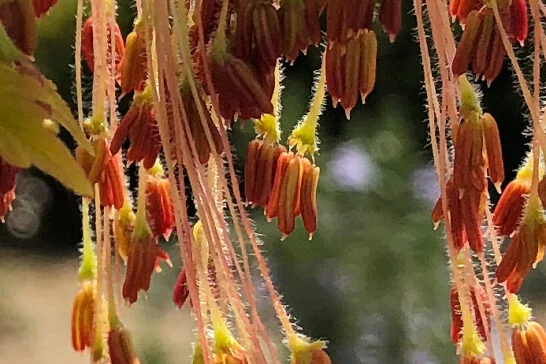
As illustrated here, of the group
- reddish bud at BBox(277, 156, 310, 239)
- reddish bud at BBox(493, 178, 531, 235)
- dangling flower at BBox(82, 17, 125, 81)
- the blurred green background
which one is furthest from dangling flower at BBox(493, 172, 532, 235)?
the blurred green background

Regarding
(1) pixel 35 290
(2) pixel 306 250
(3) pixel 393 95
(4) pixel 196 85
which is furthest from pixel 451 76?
(1) pixel 35 290

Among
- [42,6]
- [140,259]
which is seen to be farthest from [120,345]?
[42,6]

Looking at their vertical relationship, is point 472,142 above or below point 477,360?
above

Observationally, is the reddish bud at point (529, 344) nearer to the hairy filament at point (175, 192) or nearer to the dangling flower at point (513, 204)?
the dangling flower at point (513, 204)

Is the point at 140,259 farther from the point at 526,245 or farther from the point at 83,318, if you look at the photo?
the point at 526,245

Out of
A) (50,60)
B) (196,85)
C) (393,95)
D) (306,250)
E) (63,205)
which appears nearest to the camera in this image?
(196,85)

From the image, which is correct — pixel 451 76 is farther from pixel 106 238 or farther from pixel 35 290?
pixel 35 290
